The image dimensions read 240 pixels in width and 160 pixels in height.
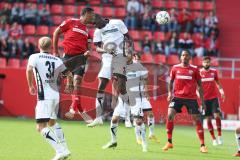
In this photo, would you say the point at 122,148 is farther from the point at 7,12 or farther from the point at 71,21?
the point at 7,12

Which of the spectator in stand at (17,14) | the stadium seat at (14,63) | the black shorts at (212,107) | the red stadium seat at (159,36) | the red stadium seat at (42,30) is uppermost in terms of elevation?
the spectator in stand at (17,14)

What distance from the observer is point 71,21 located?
15984 millimetres

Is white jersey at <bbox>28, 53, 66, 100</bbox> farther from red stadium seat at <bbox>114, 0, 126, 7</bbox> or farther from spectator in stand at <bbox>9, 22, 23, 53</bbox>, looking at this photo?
red stadium seat at <bbox>114, 0, 126, 7</bbox>

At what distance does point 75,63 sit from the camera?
629 inches

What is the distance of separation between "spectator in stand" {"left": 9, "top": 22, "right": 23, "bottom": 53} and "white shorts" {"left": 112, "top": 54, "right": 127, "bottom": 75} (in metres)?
13.0

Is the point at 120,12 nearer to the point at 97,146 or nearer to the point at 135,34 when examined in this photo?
the point at 135,34

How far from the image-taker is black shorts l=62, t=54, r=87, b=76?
15891 mm

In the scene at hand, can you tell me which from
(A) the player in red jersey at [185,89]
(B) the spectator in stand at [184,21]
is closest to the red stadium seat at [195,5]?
(B) the spectator in stand at [184,21]

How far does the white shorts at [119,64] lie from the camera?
15.4 metres

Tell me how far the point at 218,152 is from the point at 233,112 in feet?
35.5

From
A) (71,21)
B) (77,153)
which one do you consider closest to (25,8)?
(71,21)

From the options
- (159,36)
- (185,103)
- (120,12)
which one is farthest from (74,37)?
(120,12)

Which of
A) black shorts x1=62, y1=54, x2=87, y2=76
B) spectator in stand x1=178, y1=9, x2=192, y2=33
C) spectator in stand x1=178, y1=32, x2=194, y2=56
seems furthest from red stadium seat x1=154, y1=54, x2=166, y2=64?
black shorts x1=62, y1=54, x2=87, y2=76

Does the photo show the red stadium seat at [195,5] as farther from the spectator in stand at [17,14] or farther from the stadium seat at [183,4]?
the spectator in stand at [17,14]
